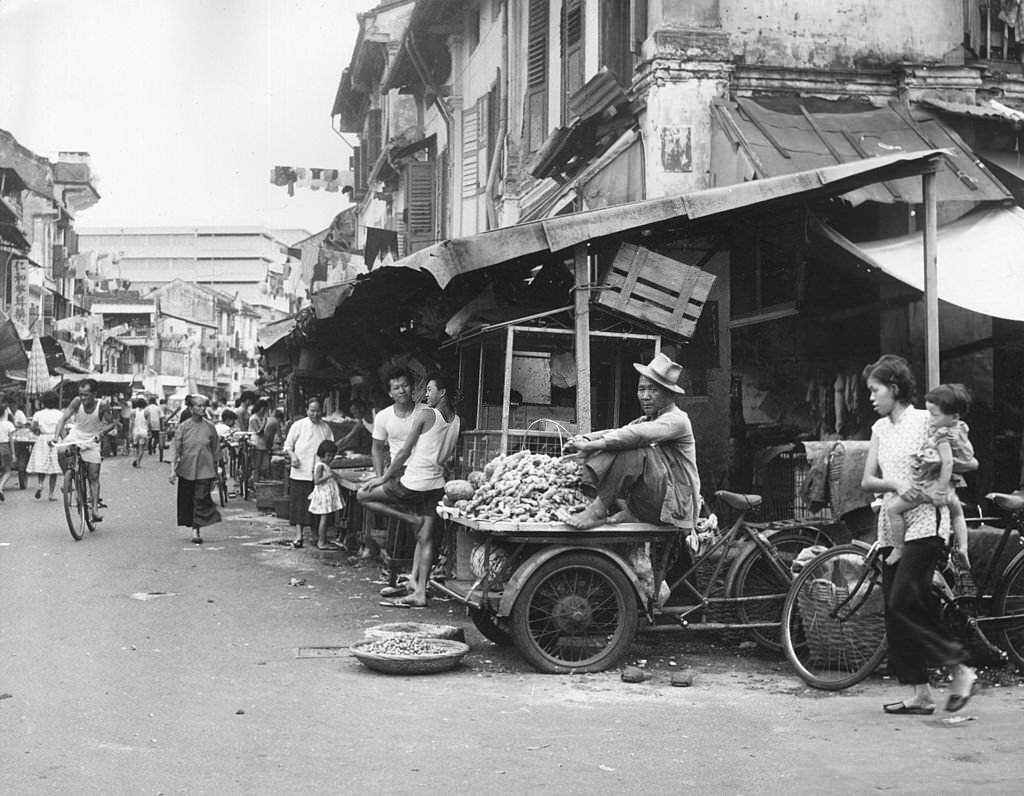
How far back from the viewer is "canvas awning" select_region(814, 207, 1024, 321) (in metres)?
9.02

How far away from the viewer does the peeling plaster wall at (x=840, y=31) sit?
11969 mm

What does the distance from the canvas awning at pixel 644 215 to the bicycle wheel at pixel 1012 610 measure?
3027 mm

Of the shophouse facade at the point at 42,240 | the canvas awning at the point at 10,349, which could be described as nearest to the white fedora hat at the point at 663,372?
the canvas awning at the point at 10,349

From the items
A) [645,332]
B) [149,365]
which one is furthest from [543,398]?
[149,365]

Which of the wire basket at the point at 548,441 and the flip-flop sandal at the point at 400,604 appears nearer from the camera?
the wire basket at the point at 548,441

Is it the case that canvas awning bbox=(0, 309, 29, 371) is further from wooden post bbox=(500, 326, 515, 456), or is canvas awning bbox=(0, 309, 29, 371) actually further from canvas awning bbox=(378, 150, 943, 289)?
canvas awning bbox=(378, 150, 943, 289)

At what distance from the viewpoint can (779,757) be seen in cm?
539

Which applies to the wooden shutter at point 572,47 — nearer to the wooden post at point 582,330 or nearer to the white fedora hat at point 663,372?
the wooden post at point 582,330

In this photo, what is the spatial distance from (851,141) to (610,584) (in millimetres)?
5780

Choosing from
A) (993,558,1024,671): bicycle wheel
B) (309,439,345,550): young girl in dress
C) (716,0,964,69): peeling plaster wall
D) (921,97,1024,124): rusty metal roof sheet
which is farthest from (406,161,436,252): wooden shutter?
(993,558,1024,671): bicycle wheel

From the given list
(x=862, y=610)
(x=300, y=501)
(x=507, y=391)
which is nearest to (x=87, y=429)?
(x=300, y=501)

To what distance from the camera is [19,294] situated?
46094 millimetres

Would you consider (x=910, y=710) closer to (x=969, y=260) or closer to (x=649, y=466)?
(x=649, y=466)

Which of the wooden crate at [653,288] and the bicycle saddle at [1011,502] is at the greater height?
the wooden crate at [653,288]
